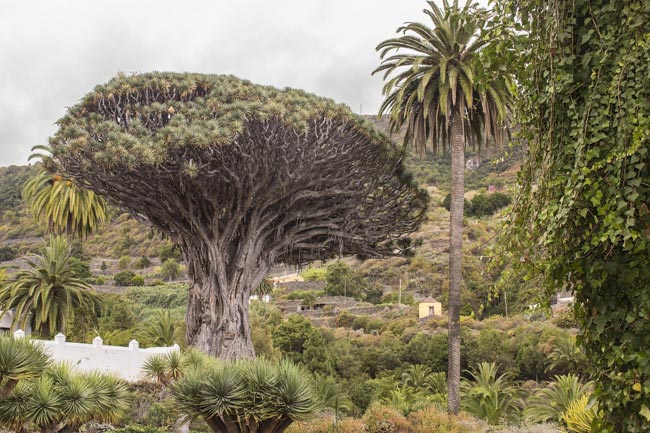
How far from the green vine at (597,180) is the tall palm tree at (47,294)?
24588 mm

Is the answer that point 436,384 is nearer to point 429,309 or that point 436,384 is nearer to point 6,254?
point 429,309

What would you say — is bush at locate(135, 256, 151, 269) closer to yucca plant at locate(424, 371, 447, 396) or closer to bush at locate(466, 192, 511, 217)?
bush at locate(466, 192, 511, 217)

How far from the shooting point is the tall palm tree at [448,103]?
18.7 metres

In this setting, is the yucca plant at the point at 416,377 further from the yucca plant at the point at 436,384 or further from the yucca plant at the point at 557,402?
the yucca plant at the point at 557,402

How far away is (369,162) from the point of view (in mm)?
22625

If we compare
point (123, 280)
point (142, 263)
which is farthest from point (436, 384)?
point (142, 263)

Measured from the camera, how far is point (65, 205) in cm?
3700

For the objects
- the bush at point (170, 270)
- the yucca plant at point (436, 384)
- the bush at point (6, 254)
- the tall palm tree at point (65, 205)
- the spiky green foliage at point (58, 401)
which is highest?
the tall palm tree at point (65, 205)

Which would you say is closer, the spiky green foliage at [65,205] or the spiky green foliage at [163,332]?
the spiky green foliage at [163,332]

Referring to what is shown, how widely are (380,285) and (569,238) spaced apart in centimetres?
6489

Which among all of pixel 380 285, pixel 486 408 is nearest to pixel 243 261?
pixel 486 408

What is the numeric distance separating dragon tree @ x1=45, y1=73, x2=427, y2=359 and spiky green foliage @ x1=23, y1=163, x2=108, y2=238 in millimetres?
17435

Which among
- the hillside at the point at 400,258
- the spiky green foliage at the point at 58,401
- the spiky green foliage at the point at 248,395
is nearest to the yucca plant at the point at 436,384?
the spiky green foliage at the point at 58,401

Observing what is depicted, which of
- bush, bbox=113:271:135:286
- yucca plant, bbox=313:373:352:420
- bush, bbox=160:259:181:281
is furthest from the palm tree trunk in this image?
bush, bbox=160:259:181:281
